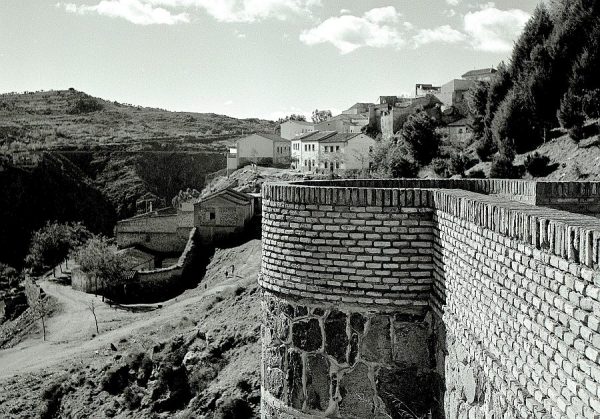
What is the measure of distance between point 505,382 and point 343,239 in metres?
2.63

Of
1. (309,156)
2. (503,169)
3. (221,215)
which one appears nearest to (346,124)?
(309,156)

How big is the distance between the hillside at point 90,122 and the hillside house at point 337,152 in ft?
109

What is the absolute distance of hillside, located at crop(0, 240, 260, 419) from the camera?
1902 centimetres

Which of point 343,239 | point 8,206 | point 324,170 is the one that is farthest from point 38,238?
point 343,239

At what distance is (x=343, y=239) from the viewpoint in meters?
7.55

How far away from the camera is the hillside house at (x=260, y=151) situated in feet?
271

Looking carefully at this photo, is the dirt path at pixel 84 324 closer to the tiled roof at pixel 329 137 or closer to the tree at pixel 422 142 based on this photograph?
the tree at pixel 422 142

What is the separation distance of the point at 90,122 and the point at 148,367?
11706cm

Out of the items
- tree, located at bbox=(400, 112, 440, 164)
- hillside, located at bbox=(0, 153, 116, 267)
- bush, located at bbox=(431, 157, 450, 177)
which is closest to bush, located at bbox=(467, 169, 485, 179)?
bush, located at bbox=(431, 157, 450, 177)

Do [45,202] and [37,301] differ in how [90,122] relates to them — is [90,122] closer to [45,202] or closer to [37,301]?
[45,202]

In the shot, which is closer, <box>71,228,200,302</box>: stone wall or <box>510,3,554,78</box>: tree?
<box>510,3,554,78</box>: tree

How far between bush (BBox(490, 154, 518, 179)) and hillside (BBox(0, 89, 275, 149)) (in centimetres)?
7406

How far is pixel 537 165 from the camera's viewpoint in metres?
33.4

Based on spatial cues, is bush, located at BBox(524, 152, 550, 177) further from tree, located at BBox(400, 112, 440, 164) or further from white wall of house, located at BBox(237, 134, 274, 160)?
white wall of house, located at BBox(237, 134, 274, 160)
